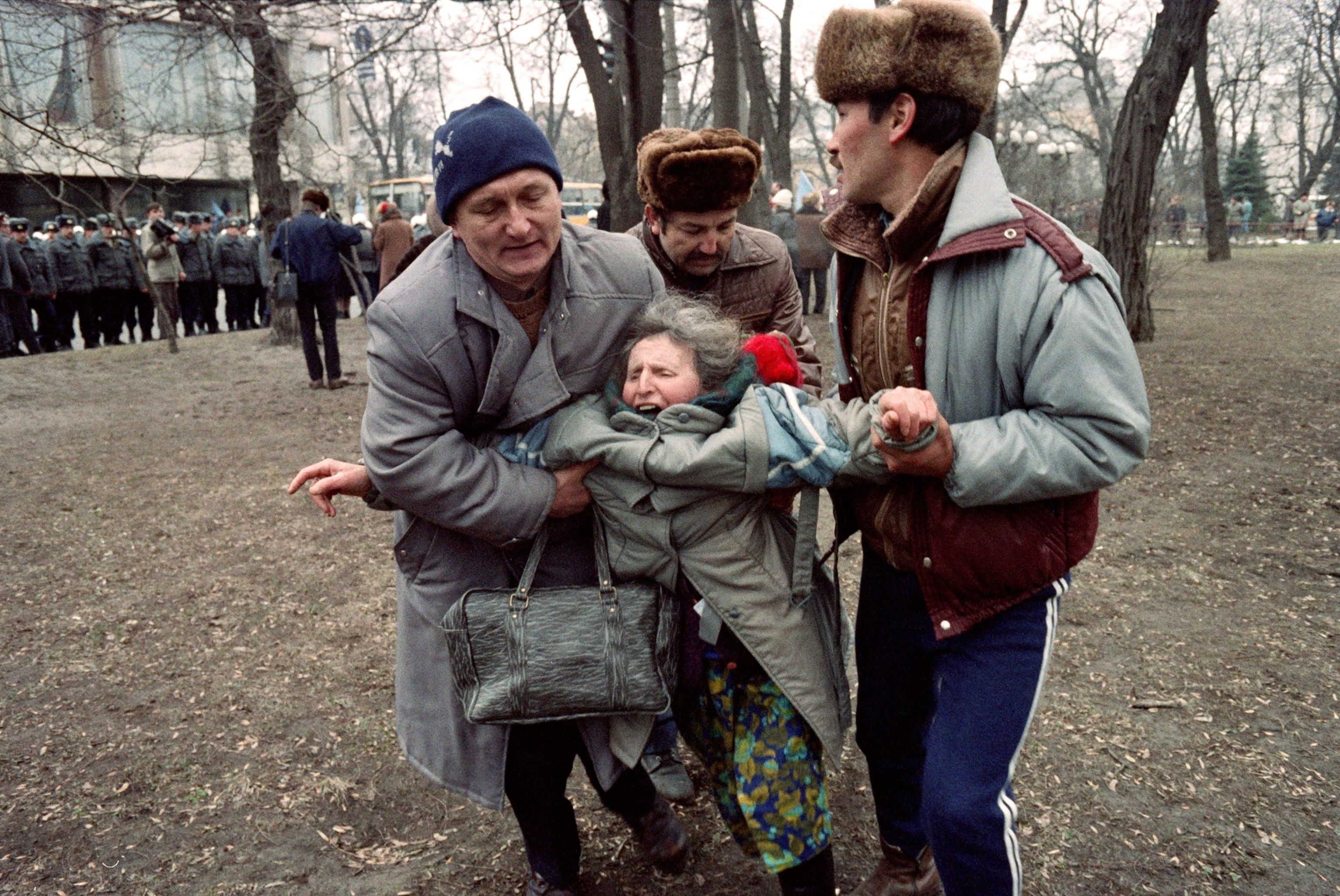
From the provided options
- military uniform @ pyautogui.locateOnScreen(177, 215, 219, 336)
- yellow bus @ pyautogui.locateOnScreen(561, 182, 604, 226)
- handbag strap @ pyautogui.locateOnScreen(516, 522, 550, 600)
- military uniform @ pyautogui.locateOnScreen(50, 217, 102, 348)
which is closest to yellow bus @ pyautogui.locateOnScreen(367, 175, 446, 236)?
yellow bus @ pyautogui.locateOnScreen(561, 182, 604, 226)

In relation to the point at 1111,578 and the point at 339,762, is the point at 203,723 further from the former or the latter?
the point at 1111,578

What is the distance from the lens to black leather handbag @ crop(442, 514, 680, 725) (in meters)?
2.20

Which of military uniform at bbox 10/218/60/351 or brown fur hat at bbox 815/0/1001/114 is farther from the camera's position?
military uniform at bbox 10/218/60/351

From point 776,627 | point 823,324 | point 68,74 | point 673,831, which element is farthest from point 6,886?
point 823,324

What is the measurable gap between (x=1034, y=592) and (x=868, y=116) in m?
0.95

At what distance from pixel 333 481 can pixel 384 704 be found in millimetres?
1956

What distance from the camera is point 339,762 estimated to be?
3.47m

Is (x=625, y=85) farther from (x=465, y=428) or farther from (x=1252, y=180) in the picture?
(x=1252, y=180)

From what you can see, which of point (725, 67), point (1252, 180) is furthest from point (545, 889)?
point (1252, 180)

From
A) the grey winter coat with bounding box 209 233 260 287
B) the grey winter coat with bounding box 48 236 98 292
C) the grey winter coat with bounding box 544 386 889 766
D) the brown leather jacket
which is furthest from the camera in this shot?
the grey winter coat with bounding box 209 233 260 287

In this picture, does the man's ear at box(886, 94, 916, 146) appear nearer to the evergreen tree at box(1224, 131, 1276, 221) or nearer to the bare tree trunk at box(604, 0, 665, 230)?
the bare tree trunk at box(604, 0, 665, 230)

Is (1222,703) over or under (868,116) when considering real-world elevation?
under

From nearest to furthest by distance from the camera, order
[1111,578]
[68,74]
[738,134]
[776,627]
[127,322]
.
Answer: [776,627], [738,134], [1111,578], [68,74], [127,322]

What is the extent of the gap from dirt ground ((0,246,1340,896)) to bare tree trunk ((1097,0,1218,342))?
2.72 metres
